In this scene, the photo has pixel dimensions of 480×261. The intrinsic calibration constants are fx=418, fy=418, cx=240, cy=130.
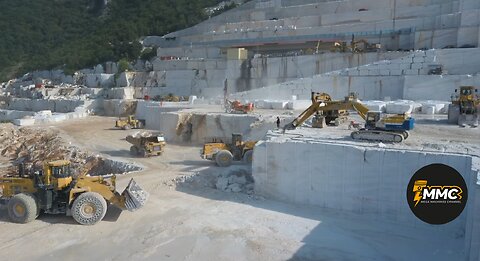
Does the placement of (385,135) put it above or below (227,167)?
above

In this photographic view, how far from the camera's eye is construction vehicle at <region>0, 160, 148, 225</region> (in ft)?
34.7

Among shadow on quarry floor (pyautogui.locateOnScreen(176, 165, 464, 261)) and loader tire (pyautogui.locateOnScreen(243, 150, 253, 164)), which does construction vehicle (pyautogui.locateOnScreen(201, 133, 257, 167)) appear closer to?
loader tire (pyautogui.locateOnScreen(243, 150, 253, 164))

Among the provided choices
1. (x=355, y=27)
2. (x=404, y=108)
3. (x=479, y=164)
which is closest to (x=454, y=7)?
(x=355, y=27)

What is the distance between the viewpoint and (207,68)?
37.3 m

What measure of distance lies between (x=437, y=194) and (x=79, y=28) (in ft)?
267

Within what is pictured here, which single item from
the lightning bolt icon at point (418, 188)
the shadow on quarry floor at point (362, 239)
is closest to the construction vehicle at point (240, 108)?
the shadow on quarry floor at point (362, 239)

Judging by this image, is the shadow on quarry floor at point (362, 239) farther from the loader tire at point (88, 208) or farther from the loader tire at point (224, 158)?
the loader tire at point (88, 208)

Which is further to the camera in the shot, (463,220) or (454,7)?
(454,7)

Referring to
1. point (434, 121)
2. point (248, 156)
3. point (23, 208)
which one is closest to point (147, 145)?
point (248, 156)

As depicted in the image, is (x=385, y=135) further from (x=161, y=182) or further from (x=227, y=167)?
(x=161, y=182)

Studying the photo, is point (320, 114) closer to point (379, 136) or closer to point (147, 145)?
point (379, 136)

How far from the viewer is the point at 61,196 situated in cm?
1087

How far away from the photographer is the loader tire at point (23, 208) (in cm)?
1055

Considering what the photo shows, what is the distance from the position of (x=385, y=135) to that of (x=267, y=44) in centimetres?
2745
